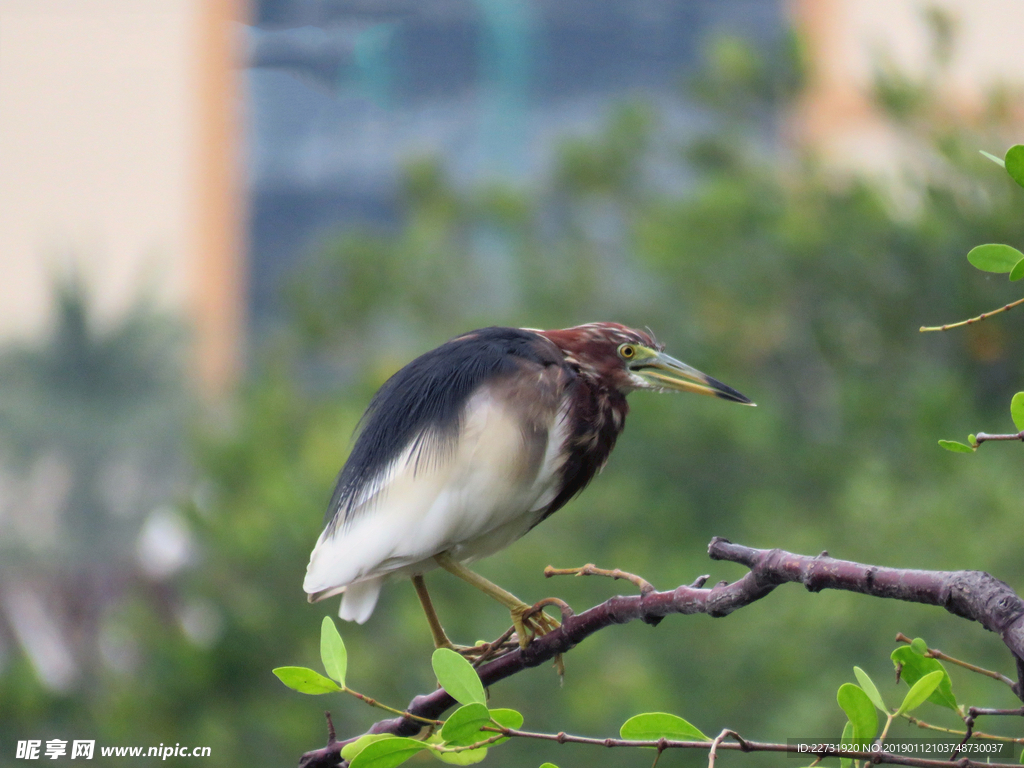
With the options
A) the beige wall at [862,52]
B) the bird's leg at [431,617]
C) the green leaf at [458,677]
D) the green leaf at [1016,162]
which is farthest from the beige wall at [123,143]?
the green leaf at [1016,162]

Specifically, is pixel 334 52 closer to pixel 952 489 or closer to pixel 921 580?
pixel 952 489

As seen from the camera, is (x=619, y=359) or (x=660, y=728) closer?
(x=660, y=728)

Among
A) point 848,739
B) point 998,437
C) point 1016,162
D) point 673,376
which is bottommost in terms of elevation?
point 848,739

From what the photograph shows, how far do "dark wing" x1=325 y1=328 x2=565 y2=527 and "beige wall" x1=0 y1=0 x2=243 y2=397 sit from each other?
15.7m

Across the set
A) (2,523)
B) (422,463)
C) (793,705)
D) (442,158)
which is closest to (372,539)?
(422,463)

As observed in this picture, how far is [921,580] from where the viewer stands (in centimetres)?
75

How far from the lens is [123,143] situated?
1809 centimetres

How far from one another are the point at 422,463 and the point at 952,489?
11.0 ft

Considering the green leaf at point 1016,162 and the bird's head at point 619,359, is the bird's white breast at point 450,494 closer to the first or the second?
the bird's head at point 619,359

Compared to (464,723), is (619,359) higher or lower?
higher

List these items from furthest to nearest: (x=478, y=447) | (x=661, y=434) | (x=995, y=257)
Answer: (x=661, y=434) → (x=478, y=447) → (x=995, y=257)

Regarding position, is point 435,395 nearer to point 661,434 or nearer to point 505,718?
point 505,718

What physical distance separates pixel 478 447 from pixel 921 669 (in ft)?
1.91

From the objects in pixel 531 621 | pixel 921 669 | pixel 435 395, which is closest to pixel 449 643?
pixel 531 621
